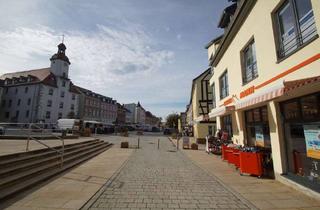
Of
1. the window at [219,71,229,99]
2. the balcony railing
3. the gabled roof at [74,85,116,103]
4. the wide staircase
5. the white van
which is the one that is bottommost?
the wide staircase

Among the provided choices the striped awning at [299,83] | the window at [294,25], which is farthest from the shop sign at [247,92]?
the striped awning at [299,83]

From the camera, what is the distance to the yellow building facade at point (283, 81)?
5.32 metres

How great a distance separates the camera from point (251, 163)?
7473mm

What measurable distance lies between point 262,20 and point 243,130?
5420mm

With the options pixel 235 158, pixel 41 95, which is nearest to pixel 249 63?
pixel 235 158

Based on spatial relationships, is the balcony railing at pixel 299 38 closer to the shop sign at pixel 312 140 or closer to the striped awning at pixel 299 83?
the striped awning at pixel 299 83

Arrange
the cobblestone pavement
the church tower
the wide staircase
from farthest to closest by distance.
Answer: the church tower, the wide staircase, the cobblestone pavement

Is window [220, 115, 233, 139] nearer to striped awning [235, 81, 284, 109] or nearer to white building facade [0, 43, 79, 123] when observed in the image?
striped awning [235, 81, 284, 109]

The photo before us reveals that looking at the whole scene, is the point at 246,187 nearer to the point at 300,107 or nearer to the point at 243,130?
the point at 300,107

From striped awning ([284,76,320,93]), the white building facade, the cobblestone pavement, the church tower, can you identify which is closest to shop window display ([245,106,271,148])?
the cobblestone pavement

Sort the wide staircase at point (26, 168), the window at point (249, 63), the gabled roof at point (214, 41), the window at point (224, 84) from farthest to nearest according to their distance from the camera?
the gabled roof at point (214, 41)
the window at point (224, 84)
the window at point (249, 63)
the wide staircase at point (26, 168)

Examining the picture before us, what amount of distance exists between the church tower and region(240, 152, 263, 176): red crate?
178ft

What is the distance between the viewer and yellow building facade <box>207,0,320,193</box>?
5.32m

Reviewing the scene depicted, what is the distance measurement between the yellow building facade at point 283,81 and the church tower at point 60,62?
2054 inches
